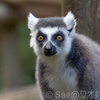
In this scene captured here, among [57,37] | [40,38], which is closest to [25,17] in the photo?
[40,38]

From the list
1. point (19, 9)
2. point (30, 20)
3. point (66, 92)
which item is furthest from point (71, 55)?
point (19, 9)

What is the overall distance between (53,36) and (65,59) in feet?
1.55

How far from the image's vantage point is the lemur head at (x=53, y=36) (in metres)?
3.93

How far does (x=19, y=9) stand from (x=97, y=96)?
296 inches

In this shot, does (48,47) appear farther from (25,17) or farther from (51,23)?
(25,17)

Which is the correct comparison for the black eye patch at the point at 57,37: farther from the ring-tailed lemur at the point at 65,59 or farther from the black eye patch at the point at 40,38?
the black eye patch at the point at 40,38

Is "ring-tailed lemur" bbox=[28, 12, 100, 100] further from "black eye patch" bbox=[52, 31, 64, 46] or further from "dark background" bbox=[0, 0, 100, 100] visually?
"dark background" bbox=[0, 0, 100, 100]

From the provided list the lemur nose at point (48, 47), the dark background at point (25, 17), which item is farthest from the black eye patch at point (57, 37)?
the dark background at point (25, 17)

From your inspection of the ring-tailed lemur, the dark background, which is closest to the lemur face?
the ring-tailed lemur

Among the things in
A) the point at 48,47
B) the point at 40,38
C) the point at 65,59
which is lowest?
the point at 65,59

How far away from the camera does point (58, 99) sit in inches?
177

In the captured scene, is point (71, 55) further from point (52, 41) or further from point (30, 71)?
point (30, 71)

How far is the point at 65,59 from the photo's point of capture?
13.5ft

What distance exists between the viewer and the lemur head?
3.93 meters
